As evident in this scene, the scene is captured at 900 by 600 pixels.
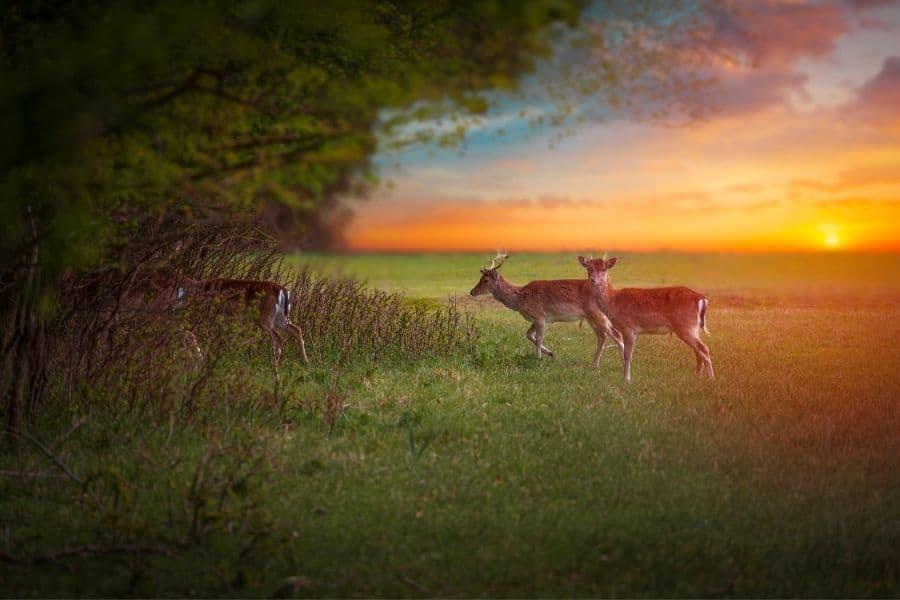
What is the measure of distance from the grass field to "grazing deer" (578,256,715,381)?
0.69 metres

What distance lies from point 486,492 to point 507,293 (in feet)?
34.0

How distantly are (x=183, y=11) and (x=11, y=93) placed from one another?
3.79 feet

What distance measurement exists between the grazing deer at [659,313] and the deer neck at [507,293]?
3018 millimetres

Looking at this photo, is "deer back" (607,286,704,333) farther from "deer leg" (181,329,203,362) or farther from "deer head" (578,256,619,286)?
"deer leg" (181,329,203,362)

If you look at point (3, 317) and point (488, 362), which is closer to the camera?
point (3, 317)

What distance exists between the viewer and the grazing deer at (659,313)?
1360 cm

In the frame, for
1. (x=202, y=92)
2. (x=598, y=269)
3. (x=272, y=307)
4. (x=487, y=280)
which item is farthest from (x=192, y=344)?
(x=487, y=280)

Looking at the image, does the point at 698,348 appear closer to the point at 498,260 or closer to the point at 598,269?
the point at 598,269

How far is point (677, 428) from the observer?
31.9ft

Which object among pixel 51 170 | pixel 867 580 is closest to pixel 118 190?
pixel 51 170

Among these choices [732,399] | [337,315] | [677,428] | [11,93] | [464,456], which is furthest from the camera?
[337,315]

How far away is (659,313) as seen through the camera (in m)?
14.0

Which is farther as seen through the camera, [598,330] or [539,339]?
[598,330]

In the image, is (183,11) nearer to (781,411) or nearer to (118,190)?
(118,190)
